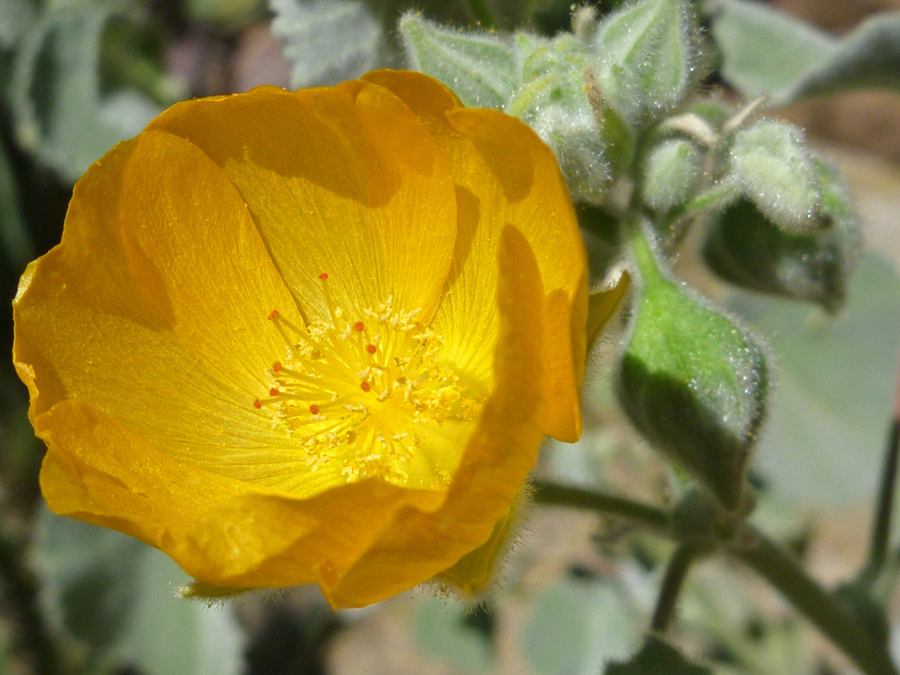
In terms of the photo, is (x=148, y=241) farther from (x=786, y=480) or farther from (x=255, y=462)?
(x=786, y=480)

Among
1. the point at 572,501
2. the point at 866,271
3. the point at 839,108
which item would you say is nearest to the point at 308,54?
the point at 572,501

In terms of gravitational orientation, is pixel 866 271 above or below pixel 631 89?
below

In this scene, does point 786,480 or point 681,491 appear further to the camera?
point 786,480

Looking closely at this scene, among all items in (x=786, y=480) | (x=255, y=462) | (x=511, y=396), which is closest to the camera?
(x=511, y=396)

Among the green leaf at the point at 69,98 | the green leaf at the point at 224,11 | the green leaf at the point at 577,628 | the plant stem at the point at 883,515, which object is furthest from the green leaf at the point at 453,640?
the green leaf at the point at 224,11

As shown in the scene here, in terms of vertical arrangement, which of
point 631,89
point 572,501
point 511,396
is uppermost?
point 631,89

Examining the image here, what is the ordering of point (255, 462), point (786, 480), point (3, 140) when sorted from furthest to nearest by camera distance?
point (3, 140) < point (786, 480) < point (255, 462)

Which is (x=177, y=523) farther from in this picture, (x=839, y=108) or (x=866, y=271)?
(x=839, y=108)

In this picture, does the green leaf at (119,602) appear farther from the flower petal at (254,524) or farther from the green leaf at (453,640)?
the flower petal at (254,524)
